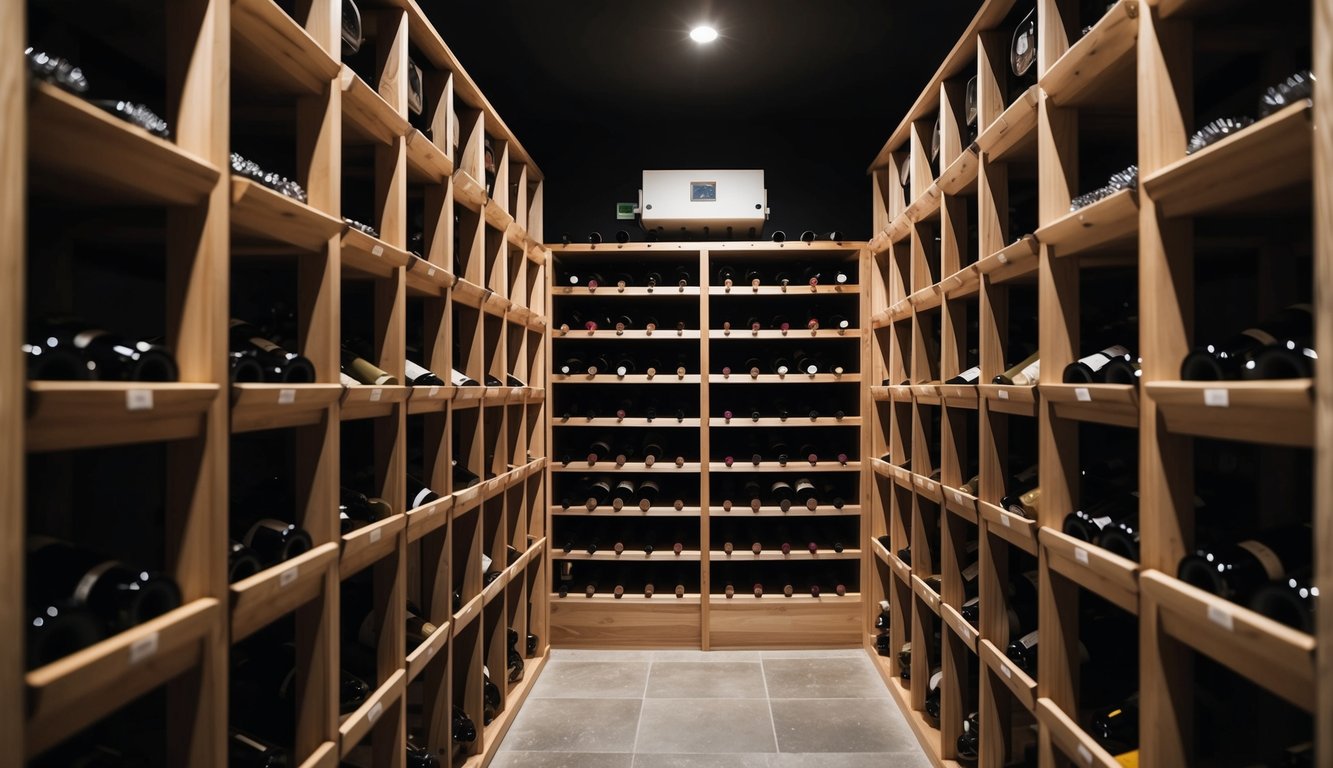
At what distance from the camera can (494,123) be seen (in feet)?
10.7

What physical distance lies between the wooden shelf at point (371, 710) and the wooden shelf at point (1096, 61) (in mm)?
2406

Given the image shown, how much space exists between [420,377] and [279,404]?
857mm

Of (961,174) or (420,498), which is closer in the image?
(420,498)

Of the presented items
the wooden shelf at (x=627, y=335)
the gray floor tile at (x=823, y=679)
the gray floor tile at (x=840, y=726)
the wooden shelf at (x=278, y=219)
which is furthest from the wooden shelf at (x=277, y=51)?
the gray floor tile at (x=823, y=679)

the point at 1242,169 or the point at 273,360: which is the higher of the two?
the point at 1242,169

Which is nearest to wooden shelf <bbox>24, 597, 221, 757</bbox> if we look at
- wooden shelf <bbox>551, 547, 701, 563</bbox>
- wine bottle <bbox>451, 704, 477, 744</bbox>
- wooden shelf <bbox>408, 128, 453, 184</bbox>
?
wooden shelf <bbox>408, 128, 453, 184</bbox>

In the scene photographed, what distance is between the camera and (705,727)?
3.24 meters

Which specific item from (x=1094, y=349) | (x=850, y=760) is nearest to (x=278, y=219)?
(x=1094, y=349)

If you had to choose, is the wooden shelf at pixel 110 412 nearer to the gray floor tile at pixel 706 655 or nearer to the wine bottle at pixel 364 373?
the wine bottle at pixel 364 373

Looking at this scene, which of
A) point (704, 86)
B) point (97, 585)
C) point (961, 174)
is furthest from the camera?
point (704, 86)

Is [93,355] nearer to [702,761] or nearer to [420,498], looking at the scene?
[420,498]

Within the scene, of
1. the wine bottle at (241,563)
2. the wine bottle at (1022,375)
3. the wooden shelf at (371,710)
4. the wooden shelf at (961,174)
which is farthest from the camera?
the wooden shelf at (961,174)

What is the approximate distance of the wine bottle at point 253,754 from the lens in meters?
1.63

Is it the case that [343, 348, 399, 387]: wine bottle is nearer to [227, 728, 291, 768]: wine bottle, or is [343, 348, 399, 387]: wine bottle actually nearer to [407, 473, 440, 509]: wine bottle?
[407, 473, 440, 509]: wine bottle
